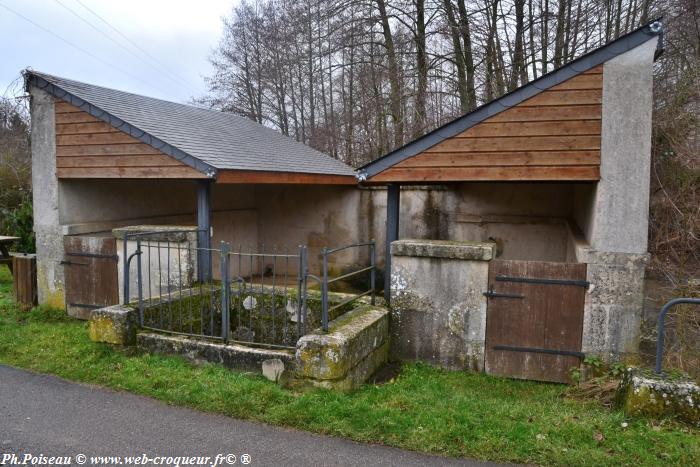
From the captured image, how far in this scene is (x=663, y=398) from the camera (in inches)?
161

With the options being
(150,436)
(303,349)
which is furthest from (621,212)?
(150,436)

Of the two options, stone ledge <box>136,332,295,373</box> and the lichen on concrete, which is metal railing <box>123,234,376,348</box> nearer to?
stone ledge <box>136,332,295,373</box>

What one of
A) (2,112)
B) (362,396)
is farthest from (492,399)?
(2,112)

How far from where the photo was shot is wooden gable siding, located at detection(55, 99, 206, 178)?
7.27 meters

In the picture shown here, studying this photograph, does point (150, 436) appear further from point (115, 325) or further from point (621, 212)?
point (621, 212)

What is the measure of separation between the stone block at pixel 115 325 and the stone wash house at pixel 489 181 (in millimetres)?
1895

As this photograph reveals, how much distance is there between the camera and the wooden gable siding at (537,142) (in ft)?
19.0

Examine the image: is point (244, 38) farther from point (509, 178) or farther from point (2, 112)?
point (509, 178)

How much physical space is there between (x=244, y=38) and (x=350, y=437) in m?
22.2

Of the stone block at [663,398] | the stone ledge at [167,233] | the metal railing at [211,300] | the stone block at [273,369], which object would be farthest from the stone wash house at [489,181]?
the stone block at [273,369]

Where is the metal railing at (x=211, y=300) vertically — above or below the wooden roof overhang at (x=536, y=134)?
below

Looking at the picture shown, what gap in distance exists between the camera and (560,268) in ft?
19.6

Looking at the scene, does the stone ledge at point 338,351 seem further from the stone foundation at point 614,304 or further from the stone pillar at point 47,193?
the stone pillar at point 47,193

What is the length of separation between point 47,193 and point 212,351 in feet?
16.2
